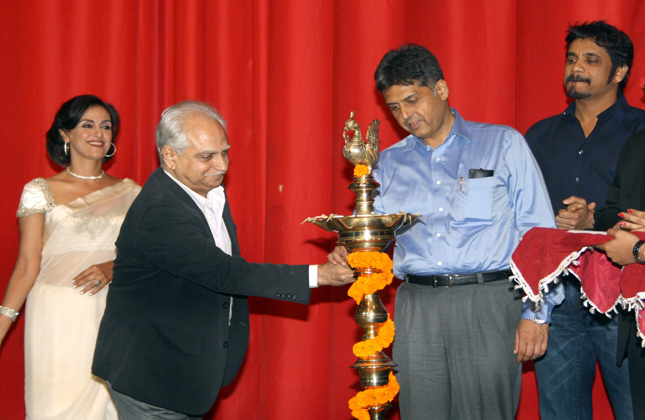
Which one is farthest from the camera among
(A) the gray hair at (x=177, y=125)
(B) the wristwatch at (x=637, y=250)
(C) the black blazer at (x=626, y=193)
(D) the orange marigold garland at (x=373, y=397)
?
(A) the gray hair at (x=177, y=125)

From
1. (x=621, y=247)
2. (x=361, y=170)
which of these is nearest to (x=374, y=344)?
(x=361, y=170)

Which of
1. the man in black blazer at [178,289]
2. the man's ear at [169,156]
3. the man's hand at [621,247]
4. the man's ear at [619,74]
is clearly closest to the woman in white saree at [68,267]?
the man in black blazer at [178,289]

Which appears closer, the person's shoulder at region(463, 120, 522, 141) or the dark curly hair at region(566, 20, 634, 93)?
the person's shoulder at region(463, 120, 522, 141)

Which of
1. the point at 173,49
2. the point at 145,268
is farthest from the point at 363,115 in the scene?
the point at 145,268

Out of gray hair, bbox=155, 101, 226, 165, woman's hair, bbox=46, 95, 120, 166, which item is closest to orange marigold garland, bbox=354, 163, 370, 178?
gray hair, bbox=155, 101, 226, 165

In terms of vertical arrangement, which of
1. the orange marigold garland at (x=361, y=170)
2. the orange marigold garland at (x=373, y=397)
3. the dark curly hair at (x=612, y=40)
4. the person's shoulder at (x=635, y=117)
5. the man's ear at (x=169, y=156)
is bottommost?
the orange marigold garland at (x=373, y=397)

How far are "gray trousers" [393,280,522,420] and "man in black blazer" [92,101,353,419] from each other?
15.0 inches

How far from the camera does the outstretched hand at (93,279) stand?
2783mm

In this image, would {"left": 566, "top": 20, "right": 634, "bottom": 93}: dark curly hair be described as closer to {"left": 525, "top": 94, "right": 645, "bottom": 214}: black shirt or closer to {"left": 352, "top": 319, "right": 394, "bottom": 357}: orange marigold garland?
{"left": 525, "top": 94, "right": 645, "bottom": 214}: black shirt

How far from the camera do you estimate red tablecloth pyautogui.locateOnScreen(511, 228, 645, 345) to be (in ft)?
5.50

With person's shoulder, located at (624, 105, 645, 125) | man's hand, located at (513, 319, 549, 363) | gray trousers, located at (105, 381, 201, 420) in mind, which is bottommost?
gray trousers, located at (105, 381, 201, 420)

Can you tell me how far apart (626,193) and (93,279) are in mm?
2355

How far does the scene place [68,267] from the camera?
285 cm

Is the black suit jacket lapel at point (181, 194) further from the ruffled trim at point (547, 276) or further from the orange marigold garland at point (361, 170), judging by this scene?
the ruffled trim at point (547, 276)
